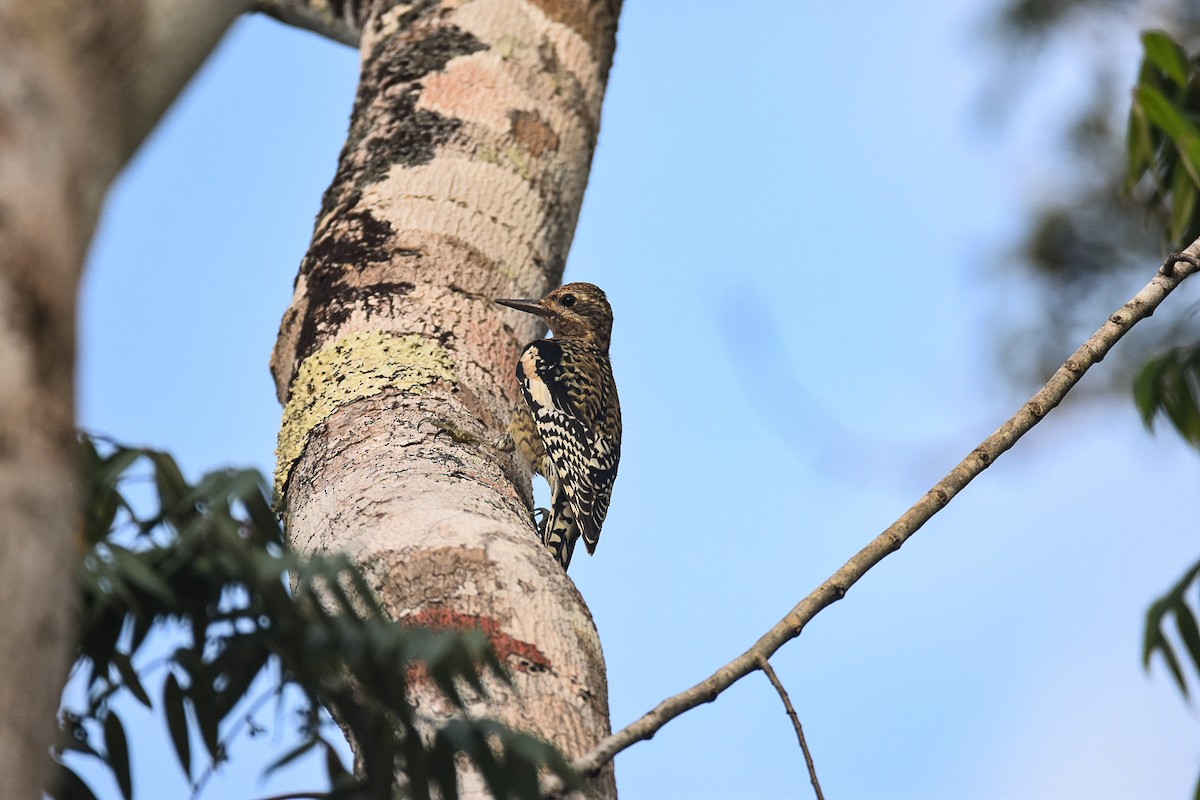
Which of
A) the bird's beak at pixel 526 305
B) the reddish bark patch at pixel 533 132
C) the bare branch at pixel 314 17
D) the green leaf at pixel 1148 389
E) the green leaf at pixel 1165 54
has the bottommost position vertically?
the green leaf at pixel 1148 389

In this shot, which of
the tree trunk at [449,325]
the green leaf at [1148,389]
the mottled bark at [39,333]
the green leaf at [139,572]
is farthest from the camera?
the green leaf at [1148,389]

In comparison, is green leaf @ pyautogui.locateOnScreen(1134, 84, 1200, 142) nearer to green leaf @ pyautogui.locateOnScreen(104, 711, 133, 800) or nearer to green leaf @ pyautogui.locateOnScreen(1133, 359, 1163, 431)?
green leaf @ pyautogui.locateOnScreen(1133, 359, 1163, 431)

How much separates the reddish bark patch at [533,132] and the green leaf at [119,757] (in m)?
2.32

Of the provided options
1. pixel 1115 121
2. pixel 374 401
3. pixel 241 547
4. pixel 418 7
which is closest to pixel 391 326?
pixel 374 401

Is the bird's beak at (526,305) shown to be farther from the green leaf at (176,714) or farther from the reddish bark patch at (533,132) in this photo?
the green leaf at (176,714)

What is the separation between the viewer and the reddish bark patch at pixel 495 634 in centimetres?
217

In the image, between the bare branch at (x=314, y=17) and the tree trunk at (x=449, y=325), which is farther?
the bare branch at (x=314, y=17)

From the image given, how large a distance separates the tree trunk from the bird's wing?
1.39 metres

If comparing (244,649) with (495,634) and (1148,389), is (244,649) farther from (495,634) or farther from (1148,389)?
(1148,389)

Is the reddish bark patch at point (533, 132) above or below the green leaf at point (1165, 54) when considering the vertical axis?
above

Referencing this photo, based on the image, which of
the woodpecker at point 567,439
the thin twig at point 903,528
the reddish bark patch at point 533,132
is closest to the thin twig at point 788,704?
the thin twig at point 903,528

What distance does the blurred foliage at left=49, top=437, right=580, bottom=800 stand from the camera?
5.20ft

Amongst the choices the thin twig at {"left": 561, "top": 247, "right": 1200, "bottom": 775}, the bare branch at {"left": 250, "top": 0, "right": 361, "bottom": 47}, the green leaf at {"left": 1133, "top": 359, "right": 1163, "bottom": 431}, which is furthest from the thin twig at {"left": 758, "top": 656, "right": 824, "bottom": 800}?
the bare branch at {"left": 250, "top": 0, "right": 361, "bottom": 47}

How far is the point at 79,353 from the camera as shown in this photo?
114 centimetres
